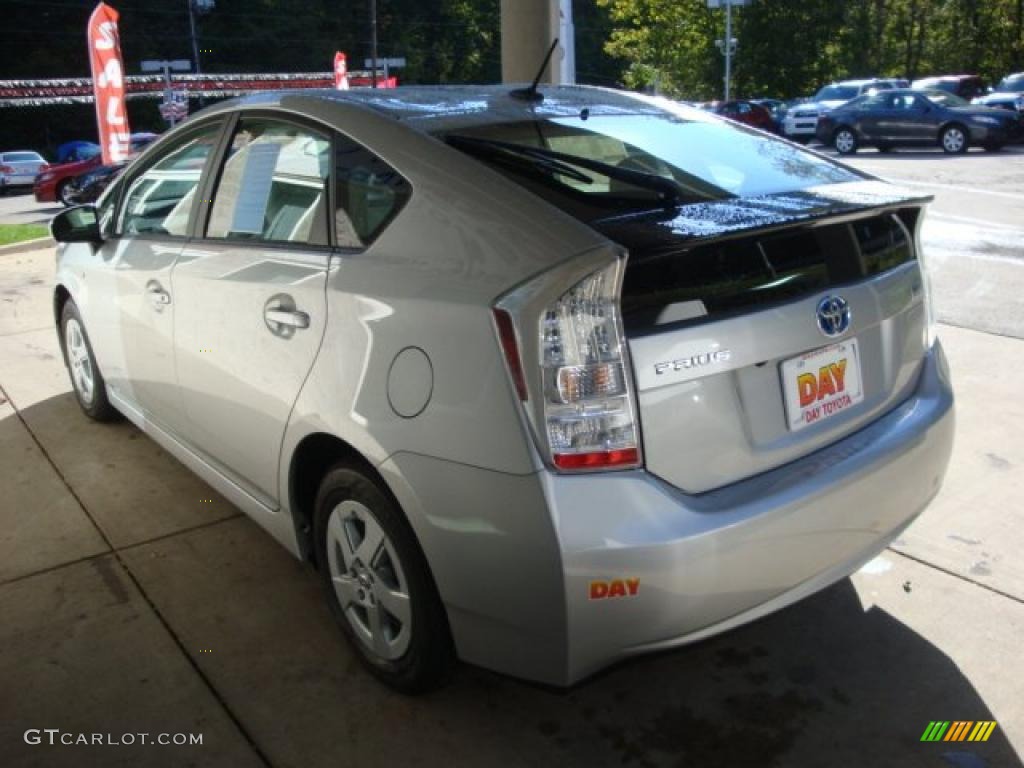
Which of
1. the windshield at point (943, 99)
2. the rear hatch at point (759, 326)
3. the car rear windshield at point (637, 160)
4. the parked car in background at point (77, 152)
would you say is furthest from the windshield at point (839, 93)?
the rear hatch at point (759, 326)

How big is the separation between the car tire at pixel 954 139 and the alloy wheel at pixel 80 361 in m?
19.1

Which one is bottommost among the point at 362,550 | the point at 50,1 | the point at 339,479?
the point at 362,550

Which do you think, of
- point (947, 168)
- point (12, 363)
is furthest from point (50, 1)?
point (12, 363)

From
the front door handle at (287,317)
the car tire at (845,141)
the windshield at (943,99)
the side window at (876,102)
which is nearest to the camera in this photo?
the front door handle at (287,317)

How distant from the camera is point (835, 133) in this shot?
2172 cm

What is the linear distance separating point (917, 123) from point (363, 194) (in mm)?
20249

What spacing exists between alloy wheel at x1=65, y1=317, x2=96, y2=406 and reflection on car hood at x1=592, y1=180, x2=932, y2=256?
331 centimetres

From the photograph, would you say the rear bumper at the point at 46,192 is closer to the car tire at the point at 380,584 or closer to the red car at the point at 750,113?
the red car at the point at 750,113

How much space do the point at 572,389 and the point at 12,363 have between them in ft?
17.3

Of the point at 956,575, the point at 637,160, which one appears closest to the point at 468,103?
the point at 637,160

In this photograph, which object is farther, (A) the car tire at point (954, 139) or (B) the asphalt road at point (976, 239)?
(A) the car tire at point (954, 139)

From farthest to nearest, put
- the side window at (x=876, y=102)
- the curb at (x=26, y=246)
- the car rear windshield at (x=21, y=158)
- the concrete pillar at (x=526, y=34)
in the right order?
the car rear windshield at (x=21, y=158)
the side window at (x=876, y=102)
the curb at (x=26, y=246)
the concrete pillar at (x=526, y=34)

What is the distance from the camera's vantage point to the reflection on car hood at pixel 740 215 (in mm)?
2072

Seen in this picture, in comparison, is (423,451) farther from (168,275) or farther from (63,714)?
(168,275)
